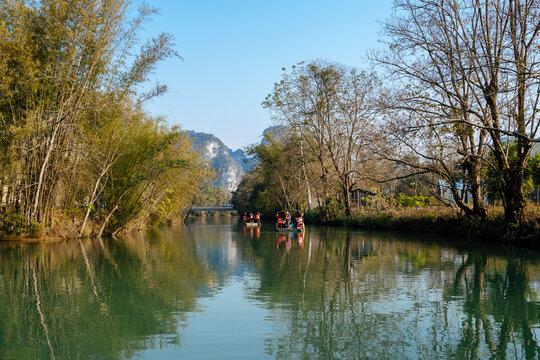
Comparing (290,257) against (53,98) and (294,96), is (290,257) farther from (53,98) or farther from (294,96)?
(294,96)

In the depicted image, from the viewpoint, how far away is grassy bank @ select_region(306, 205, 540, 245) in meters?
15.7

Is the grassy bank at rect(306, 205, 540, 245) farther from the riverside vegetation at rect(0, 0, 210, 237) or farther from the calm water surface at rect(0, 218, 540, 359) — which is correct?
the riverside vegetation at rect(0, 0, 210, 237)

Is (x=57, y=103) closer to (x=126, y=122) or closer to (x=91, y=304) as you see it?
(x=126, y=122)

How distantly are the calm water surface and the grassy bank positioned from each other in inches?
145

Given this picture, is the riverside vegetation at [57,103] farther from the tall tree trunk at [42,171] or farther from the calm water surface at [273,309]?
the calm water surface at [273,309]

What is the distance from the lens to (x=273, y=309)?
6.79 m

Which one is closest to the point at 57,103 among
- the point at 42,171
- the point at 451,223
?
the point at 42,171

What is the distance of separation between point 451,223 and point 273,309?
57.2 feet

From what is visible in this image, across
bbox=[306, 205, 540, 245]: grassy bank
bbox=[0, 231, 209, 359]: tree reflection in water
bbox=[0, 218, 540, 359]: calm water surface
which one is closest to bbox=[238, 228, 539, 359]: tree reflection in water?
bbox=[0, 218, 540, 359]: calm water surface

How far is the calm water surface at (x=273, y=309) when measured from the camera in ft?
16.4

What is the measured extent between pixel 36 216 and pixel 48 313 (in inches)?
526

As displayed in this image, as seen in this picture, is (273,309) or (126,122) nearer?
(273,309)

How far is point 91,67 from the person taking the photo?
1830 cm

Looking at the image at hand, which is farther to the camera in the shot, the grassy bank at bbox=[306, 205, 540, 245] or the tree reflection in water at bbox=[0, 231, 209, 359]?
the grassy bank at bbox=[306, 205, 540, 245]
